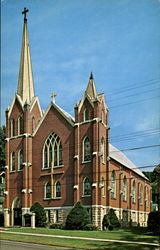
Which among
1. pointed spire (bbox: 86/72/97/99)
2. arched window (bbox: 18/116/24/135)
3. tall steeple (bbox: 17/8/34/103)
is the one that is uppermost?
tall steeple (bbox: 17/8/34/103)

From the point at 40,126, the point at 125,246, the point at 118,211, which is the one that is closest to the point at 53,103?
the point at 40,126

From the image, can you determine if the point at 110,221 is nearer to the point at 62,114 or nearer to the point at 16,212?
the point at 16,212

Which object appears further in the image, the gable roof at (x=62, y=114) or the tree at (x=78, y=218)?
the gable roof at (x=62, y=114)

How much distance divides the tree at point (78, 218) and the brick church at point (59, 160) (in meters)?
1.20

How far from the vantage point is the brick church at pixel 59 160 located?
38.2 m

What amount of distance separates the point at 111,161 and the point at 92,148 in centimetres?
577

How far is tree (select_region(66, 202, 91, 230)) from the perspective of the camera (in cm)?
3478

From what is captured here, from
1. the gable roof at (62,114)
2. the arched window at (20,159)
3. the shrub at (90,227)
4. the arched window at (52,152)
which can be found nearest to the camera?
the shrub at (90,227)

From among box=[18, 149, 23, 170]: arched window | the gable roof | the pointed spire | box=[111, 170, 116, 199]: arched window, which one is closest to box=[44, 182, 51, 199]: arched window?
box=[18, 149, 23, 170]: arched window

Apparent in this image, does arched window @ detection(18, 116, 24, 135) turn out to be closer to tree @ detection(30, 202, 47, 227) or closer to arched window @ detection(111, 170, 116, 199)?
tree @ detection(30, 202, 47, 227)

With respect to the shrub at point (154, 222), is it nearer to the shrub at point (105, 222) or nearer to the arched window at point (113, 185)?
the shrub at point (105, 222)

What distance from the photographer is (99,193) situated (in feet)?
121

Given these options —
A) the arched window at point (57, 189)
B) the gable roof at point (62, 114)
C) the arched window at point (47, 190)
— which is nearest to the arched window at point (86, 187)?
the arched window at point (57, 189)

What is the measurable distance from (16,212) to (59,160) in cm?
815
